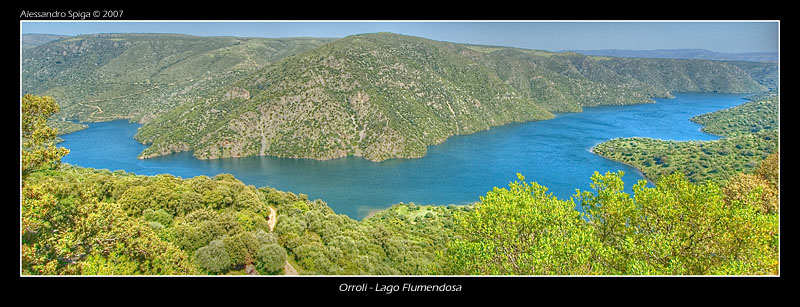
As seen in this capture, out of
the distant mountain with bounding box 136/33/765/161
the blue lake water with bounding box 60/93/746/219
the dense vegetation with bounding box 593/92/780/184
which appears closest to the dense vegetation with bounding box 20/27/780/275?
the dense vegetation with bounding box 593/92/780/184

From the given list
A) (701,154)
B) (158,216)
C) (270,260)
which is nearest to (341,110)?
(701,154)

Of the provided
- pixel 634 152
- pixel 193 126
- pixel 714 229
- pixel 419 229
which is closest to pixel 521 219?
pixel 714 229

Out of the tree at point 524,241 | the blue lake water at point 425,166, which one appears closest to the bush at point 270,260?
the tree at point 524,241

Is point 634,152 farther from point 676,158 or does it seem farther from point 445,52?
point 445,52

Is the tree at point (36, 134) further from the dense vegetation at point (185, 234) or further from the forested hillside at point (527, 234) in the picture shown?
the dense vegetation at point (185, 234)

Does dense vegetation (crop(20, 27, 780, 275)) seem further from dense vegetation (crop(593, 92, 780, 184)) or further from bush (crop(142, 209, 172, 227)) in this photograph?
dense vegetation (crop(593, 92, 780, 184))
